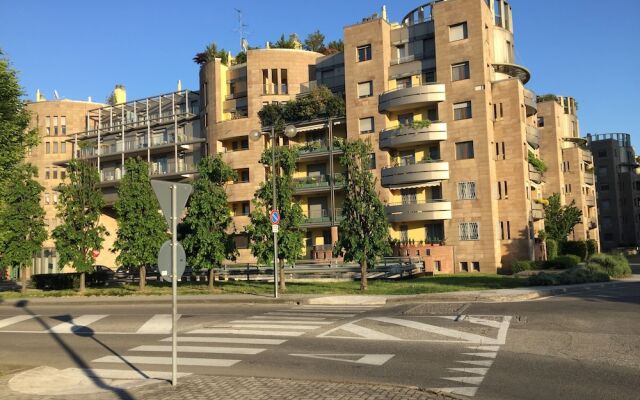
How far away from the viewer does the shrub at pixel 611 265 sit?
2811 centimetres

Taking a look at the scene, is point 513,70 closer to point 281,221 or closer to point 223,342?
point 281,221

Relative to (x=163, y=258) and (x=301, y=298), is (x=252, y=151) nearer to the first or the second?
(x=301, y=298)

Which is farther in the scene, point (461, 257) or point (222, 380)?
point (461, 257)

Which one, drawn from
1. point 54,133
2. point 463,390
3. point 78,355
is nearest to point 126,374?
point 78,355

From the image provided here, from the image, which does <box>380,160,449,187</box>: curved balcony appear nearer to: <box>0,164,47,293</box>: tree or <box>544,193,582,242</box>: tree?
<box>544,193,582,242</box>: tree

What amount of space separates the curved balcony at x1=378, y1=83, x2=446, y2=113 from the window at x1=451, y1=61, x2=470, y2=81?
118 centimetres

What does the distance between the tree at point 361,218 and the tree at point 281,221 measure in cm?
228

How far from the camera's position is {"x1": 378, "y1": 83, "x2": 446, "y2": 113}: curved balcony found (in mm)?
41906

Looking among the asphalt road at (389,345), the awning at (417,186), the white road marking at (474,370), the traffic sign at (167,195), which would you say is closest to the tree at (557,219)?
the awning at (417,186)

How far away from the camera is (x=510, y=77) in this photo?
148 ft

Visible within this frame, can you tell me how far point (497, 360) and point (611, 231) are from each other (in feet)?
308

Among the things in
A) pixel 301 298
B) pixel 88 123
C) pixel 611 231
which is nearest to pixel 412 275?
pixel 301 298

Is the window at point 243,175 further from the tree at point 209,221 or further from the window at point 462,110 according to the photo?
the tree at point 209,221

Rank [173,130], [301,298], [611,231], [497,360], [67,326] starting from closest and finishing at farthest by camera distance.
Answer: [497,360], [67,326], [301,298], [173,130], [611,231]
